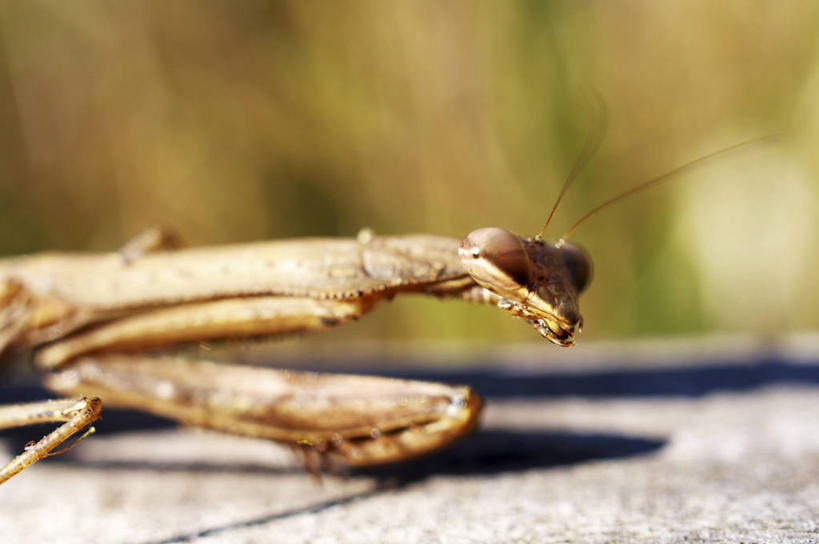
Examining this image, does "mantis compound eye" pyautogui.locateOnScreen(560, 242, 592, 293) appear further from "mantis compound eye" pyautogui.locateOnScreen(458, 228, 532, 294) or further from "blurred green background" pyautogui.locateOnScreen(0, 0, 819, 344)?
"blurred green background" pyautogui.locateOnScreen(0, 0, 819, 344)

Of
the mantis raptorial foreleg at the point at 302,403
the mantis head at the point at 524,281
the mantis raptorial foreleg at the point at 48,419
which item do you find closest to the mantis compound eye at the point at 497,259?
the mantis head at the point at 524,281

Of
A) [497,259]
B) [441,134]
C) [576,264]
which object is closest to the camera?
[497,259]

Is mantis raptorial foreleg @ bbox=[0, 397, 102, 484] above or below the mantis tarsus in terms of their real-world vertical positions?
below

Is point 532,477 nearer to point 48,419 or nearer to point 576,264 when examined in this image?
point 576,264

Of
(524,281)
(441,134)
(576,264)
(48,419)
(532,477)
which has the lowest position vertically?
(532,477)

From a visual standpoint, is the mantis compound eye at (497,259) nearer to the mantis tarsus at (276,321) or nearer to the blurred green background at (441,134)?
the mantis tarsus at (276,321)

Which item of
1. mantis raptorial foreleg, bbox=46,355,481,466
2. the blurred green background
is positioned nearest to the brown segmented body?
mantis raptorial foreleg, bbox=46,355,481,466

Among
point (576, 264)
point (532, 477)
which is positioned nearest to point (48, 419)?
point (532, 477)

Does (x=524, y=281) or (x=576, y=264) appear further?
(x=576, y=264)
